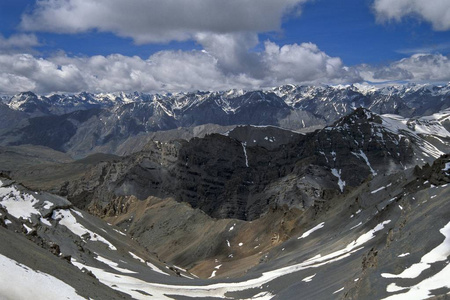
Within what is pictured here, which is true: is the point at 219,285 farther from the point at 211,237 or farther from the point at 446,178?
the point at 211,237

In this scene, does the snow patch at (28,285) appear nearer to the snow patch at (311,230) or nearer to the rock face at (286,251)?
the rock face at (286,251)

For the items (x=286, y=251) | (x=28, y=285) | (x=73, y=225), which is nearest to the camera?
(x=28, y=285)

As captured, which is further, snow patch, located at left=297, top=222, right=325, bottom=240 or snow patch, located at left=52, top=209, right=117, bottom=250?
snow patch, located at left=297, top=222, right=325, bottom=240

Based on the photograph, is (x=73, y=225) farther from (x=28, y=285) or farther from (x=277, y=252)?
(x=28, y=285)

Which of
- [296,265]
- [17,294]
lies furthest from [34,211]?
[17,294]

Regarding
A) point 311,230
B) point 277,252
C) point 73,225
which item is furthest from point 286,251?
point 73,225

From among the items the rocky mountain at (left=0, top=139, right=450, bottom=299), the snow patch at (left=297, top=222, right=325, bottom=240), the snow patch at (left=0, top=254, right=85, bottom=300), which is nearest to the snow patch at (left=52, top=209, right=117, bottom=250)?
the rocky mountain at (left=0, top=139, right=450, bottom=299)

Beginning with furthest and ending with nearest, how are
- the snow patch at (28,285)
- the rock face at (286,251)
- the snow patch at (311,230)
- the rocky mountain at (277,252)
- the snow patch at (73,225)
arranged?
1. the snow patch at (311,230)
2. the snow patch at (73,225)
3. the rock face at (286,251)
4. the rocky mountain at (277,252)
5. the snow patch at (28,285)

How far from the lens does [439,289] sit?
1238 inches

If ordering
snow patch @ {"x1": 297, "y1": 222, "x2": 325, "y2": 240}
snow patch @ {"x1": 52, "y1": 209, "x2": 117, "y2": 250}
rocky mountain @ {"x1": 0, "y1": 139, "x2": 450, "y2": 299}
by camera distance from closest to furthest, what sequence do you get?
rocky mountain @ {"x1": 0, "y1": 139, "x2": 450, "y2": 299}
snow patch @ {"x1": 52, "y1": 209, "x2": 117, "y2": 250}
snow patch @ {"x1": 297, "y1": 222, "x2": 325, "y2": 240}

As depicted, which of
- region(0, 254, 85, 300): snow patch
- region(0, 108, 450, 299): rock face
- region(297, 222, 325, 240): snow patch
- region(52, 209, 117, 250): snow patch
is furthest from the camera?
region(297, 222, 325, 240): snow patch

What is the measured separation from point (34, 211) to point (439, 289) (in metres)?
90.6

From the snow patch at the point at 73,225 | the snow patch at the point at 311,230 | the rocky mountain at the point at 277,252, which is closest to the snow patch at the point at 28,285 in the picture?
the rocky mountain at the point at 277,252

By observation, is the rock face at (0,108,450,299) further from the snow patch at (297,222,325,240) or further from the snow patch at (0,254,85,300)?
the snow patch at (297,222,325,240)
